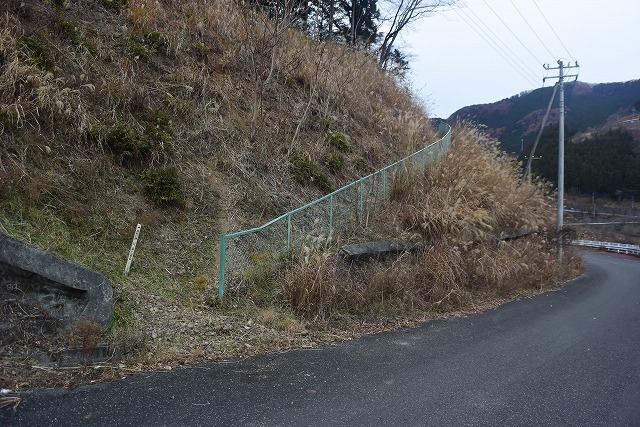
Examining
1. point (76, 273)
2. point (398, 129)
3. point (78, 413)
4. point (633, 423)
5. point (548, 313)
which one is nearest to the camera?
point (78, 413)

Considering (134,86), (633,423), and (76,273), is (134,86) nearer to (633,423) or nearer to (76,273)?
(76,273)

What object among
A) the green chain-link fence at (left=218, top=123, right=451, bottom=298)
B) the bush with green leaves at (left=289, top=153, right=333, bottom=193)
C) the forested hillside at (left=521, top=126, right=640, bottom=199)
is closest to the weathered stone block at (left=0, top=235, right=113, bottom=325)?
the green chain-link fence at (left=218, top=123, right=451, bottom=298)

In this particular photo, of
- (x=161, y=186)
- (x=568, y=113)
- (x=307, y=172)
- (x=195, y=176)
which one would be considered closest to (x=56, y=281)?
(x=161, y=186)

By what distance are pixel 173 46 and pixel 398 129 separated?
665cm

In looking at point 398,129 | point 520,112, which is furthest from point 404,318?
point 520,112

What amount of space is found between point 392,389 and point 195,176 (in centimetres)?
483

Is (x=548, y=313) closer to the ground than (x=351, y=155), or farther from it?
closer to the ground

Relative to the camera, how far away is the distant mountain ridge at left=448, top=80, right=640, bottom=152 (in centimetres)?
5941

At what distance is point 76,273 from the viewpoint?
4.41 meters

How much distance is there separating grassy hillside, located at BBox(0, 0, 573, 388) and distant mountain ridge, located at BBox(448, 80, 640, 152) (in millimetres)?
47258

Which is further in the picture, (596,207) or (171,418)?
(596,207)

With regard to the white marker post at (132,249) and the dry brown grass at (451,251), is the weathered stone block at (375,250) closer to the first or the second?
the dry brown grass at (451,251)

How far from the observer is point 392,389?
434cm

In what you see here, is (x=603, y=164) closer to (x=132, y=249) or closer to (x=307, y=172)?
(x=307, y=172)
